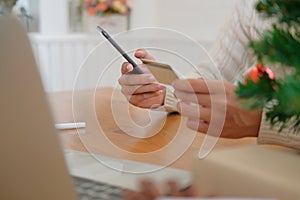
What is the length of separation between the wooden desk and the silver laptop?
34 cm

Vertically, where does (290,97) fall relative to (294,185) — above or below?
above

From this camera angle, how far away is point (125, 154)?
83 cm

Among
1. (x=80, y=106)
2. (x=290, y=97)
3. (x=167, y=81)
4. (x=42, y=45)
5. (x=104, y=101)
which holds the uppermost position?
(x=290, y=97)

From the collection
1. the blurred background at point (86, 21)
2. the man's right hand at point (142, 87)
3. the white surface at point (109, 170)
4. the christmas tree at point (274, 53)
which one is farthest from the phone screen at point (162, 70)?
the blurred background at point (86, 21)

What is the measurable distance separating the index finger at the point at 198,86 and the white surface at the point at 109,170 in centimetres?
16

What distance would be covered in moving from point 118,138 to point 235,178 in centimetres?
42

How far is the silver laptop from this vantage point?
0.36m

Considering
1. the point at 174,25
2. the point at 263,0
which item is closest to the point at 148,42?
the point at 174,25

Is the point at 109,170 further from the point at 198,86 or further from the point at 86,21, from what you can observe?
the point at 86,21

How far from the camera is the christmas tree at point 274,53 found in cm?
45

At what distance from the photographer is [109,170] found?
71cm

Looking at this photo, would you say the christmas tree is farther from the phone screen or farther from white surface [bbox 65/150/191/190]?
the phone screen

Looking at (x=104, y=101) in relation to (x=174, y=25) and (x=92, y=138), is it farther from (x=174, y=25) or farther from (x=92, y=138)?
(x=174, y=25)

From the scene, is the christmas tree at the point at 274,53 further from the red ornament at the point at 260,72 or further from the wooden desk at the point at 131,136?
the wooden desk at the point at 131,136
